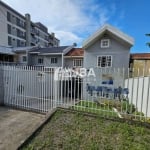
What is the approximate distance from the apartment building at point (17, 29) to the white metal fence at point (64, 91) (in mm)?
24253

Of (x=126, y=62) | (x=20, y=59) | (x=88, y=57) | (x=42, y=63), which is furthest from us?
(x=20, y=59)

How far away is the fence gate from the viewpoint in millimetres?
7100

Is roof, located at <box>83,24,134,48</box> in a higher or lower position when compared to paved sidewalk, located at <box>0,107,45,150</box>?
higher

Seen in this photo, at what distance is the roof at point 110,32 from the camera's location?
1277 cm

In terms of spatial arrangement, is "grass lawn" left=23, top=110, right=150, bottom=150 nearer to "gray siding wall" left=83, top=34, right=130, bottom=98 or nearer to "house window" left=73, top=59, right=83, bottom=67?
"gray siding wall" left=83, top=34, right=130, bottom=98

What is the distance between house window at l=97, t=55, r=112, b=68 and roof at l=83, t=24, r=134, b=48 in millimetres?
2066

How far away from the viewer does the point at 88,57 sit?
14945 millimetres

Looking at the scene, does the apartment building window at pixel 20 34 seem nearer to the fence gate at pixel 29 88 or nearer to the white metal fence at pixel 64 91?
the white metal fence at pixel 64 91

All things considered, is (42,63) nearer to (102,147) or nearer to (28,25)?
(28,25)

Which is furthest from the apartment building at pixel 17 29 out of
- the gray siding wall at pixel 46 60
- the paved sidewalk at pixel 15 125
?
the paved sidewalk at pixel 15 125

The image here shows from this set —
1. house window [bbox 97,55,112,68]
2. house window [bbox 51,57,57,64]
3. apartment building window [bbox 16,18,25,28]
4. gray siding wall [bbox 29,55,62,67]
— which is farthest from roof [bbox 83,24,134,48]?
apartment building window [bbox 16,18,25,28]

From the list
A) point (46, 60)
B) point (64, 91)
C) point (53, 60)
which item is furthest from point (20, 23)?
point (64, 91)

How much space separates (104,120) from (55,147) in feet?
6.58

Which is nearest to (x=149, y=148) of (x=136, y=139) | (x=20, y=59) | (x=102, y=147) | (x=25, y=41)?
(x=136, y=139)
